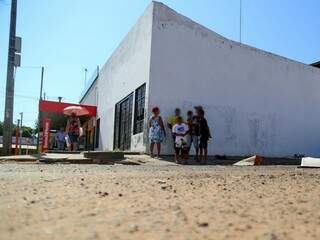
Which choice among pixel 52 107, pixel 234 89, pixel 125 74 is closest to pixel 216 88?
pixel 234 89

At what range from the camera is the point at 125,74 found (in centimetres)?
2022

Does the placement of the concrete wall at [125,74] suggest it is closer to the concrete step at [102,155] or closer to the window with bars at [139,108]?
the window with bars at [139,108]

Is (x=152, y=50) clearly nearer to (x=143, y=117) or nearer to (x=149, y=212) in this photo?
(x=143, y=117)

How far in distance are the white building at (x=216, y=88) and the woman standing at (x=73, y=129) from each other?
6.74 feet

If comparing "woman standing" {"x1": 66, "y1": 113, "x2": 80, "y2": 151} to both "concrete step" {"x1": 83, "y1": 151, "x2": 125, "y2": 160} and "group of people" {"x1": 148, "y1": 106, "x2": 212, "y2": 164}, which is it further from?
"concrete step" {"x1": 83, "y1": 151, "x2": 125, "y2": 160}

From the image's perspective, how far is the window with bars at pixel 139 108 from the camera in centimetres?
1693

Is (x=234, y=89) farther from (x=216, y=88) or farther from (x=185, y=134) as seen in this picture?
(x=185, y=134)

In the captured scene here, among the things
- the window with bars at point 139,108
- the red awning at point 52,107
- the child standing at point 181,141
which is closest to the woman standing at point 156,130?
the child standing at point 181,141

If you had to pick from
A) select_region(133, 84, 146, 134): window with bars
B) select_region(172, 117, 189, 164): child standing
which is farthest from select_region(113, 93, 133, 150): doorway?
select_region(172, 117, 189, 164): child standing

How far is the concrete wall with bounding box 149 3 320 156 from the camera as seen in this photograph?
16312 mm

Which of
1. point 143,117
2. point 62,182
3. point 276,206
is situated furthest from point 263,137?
point 276,206

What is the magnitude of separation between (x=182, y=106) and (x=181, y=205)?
41.0ft

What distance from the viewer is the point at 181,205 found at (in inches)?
157

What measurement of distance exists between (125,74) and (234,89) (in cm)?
480
